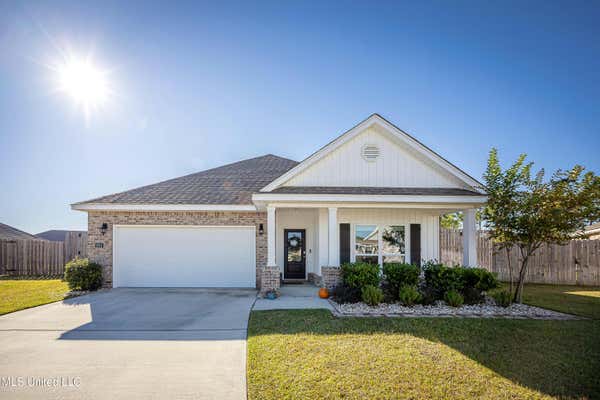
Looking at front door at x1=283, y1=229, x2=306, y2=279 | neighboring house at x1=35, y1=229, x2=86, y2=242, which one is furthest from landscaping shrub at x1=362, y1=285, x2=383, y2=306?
neighboring house at x1=35, y1=229, x2=86, y2=242

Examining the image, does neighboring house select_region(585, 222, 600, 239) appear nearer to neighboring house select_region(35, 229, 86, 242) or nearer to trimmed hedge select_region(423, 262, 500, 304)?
trimmed hedge select_region(423, 262, 500, 304)

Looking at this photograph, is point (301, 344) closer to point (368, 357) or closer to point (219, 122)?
point (368, 357)

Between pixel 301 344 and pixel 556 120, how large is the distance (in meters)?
15.2

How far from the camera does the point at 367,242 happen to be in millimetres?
12062

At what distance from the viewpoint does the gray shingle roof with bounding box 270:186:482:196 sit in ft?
33.7

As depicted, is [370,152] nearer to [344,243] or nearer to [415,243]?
[344,243]

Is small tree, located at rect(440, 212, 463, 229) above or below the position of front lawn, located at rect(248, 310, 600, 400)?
above

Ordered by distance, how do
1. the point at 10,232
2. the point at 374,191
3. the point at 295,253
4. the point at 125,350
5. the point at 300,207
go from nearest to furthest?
1. the point at 125,350
2. the point at 374,191
3. the point at 300,207
4. the point at 295,253
5. the point at 10,232

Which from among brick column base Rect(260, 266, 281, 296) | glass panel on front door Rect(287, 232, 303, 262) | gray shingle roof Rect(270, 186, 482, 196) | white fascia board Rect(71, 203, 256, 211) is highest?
gray shingle roof Rect(270, 186, 482, 196)

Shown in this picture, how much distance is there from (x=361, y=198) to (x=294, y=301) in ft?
12.1

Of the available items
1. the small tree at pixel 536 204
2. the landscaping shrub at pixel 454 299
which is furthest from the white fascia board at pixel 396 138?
the landscaping shrub at pixel 454 299

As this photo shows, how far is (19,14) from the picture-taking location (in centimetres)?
931

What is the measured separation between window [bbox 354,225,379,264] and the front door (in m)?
2.64

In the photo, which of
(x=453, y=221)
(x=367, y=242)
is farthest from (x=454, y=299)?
(x=453, y=221)
